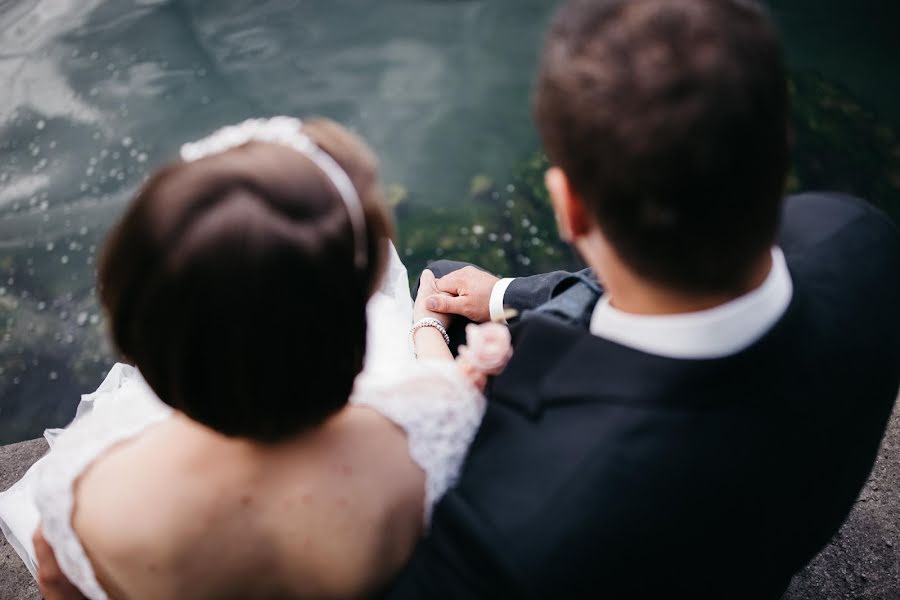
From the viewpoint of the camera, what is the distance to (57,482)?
1.11 metres

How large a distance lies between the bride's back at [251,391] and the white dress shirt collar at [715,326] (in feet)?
1.26

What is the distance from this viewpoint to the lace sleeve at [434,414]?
3.62 feet

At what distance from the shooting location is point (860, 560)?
181 centimetres

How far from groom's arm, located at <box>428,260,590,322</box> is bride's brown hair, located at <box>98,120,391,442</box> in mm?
823

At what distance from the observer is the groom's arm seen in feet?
5.75

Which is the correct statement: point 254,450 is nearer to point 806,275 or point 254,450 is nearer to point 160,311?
point 160,311

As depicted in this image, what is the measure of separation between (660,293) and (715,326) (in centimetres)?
8

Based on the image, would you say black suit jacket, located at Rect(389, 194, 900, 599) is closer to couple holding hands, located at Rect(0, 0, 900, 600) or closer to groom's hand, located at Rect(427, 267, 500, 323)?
couple holding hands, located at Rect(0, 0, 900, 600)

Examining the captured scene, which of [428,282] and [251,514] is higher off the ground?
[251,514]

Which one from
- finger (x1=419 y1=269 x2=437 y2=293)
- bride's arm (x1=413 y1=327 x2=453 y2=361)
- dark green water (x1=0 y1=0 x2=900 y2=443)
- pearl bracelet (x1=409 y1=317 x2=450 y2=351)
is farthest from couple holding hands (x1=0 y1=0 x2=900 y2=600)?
dark green water (x1=0 y1=0 x2=900 y2=443)

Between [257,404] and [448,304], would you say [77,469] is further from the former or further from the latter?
[448,304]

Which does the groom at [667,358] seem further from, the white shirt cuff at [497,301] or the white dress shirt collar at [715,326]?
the white shirt cuff at [497,301]

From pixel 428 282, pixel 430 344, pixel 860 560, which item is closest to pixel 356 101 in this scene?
pixel 428 282

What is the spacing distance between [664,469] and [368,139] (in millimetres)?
3828
